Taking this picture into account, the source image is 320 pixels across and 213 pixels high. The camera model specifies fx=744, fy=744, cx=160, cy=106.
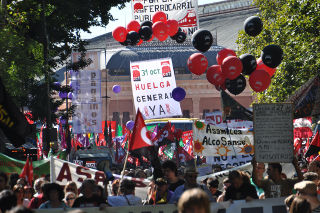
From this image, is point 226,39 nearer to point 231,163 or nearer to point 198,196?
point 231,163

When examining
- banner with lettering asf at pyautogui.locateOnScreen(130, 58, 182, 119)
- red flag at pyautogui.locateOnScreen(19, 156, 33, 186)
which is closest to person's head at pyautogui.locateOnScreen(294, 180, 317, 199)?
red flag at pyautogui.locateOnScreen(19, 156, 33, 186)

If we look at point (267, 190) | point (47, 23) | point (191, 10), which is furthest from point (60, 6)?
point (191, 10)

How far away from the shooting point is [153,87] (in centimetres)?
3697

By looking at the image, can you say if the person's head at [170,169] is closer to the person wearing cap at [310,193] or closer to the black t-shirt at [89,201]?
the black t-shirt at [89,201]

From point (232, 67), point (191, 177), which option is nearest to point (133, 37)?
point (232, 67)

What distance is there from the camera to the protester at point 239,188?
27.5 ft

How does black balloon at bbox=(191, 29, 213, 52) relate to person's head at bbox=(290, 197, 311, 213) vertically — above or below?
above

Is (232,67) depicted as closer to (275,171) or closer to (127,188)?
(275,171)

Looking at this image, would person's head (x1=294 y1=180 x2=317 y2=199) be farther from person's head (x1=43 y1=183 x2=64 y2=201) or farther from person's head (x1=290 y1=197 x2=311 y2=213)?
person's head (x1=43 y1=183 x2=64 y2=201)

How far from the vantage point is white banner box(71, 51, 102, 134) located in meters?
35.4

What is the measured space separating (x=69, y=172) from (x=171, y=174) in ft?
8.80

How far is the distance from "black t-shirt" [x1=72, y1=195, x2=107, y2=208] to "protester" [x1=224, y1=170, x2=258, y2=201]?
146cm

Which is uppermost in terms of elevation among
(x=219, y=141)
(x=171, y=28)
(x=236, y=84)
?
(x=171, y=28)

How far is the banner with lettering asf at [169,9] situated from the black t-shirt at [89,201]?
1063 inches
